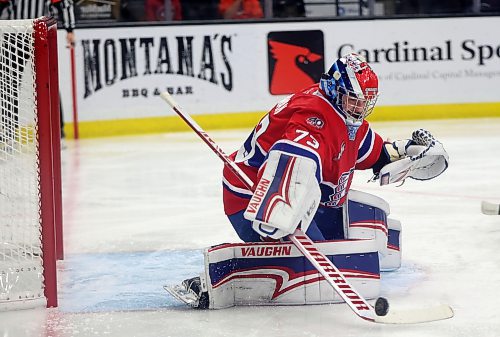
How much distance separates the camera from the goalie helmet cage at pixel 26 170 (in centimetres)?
314

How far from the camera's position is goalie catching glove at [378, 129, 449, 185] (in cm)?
349

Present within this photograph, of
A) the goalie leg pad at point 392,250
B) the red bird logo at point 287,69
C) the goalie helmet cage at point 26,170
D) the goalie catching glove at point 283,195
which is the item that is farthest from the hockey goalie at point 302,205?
the red bird logo at point 287,69

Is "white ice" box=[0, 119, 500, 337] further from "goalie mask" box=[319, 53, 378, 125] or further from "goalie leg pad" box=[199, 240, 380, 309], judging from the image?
"goalie mask" box=[319, 53, 378, 125]

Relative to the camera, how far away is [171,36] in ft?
27.5

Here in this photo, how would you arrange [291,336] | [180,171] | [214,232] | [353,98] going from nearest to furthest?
[291,336] < [353,98] < [214,232] < [180,171]

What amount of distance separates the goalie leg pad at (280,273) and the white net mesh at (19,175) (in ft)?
1.80

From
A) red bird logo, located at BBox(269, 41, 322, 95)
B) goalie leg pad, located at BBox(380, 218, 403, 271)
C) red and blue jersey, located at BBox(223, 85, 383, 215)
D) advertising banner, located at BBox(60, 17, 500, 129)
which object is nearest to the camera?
red and blue jersey, located at BBox(223, 85, 383, 215)

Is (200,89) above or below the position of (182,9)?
below

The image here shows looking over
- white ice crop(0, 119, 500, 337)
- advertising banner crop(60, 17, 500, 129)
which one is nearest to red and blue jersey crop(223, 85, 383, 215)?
white ice crop(0, 119, 500, 337)

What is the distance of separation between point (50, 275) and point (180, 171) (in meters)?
3.11

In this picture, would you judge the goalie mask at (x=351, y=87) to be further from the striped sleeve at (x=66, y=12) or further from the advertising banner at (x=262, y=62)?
the advertising banner at (x=262, y=62)

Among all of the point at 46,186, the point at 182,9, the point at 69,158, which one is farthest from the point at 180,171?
the point at 46,186

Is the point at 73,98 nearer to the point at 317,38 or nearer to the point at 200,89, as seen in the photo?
the point at 200,89

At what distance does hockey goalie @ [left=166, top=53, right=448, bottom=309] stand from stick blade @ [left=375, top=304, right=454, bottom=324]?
27cm
